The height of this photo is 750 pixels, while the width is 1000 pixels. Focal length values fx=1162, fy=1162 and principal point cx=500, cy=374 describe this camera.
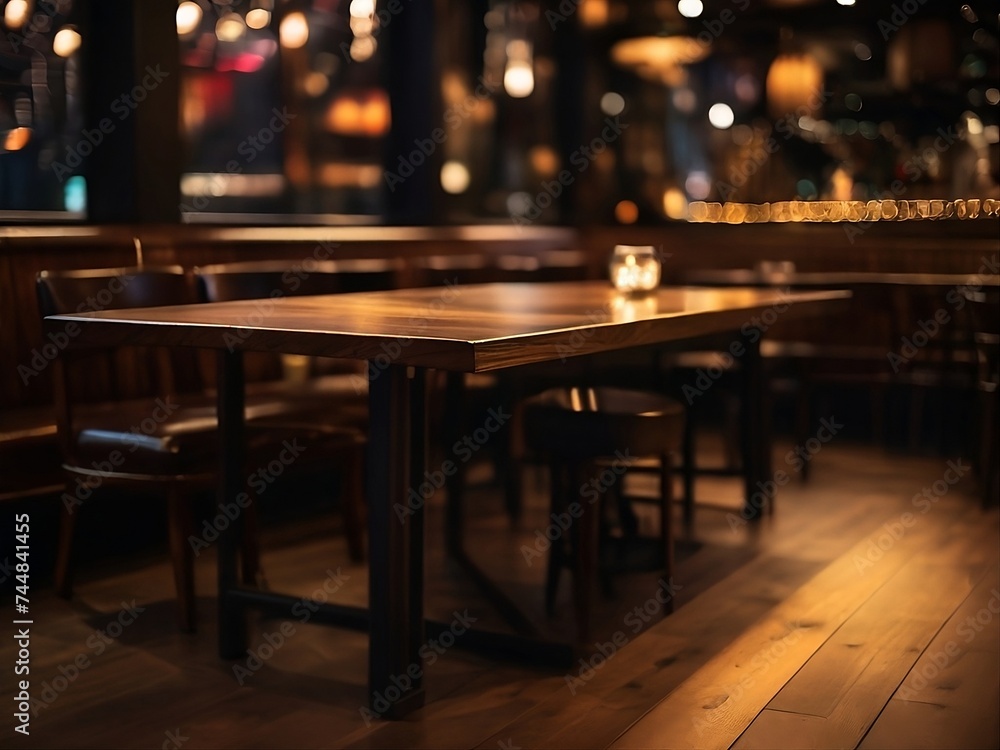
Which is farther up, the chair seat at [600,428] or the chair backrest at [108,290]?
the chair backrest at [108,290]

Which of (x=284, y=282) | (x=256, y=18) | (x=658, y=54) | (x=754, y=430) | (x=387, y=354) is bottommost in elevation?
(x=754, y=430)

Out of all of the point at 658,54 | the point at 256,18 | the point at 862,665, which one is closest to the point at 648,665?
the point at 862,665

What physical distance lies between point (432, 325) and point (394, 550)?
48 cm

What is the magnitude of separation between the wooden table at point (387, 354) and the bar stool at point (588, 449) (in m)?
0.25

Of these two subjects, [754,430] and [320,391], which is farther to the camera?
[754,430]

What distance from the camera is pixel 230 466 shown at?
279 cm

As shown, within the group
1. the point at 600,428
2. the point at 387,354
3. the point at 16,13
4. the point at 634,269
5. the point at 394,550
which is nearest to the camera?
the point at 387,354

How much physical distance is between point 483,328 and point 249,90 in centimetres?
759

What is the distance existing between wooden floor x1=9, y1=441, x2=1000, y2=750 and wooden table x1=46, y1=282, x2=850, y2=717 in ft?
0.49

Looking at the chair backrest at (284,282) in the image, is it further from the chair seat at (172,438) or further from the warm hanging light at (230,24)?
the warm hanging light at (230,24)

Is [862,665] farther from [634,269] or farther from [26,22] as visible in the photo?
[26,22]

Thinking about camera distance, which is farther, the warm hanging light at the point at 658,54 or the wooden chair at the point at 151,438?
the warm hanging light at the point at 658,54

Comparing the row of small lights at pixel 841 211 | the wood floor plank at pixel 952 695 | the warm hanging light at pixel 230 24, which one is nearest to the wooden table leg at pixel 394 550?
the wood floor plank at pixel 952 695

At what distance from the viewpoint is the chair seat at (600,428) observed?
300cm
